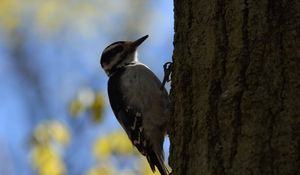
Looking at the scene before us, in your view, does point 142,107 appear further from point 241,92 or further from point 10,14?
point 10,14

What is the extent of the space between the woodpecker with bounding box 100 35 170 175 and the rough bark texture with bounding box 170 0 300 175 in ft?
6.98

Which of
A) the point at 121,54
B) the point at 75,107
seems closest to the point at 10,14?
the point at 75,107

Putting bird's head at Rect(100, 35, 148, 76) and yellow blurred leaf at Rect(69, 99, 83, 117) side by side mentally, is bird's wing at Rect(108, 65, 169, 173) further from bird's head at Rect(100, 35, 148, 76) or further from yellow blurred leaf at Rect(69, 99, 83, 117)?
yellow blurred leaf at Rect(69, 99, 83, 117)

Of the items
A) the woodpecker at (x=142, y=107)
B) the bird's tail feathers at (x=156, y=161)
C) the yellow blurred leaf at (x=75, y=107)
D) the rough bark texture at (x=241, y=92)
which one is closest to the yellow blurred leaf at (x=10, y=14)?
the yellow blurred leaf at (x=75, y=107)

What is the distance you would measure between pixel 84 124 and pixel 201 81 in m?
7.47

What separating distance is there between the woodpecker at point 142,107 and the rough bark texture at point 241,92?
83.7 inches

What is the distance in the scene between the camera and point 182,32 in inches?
129

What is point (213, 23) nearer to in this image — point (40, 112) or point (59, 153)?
point (59, 153)

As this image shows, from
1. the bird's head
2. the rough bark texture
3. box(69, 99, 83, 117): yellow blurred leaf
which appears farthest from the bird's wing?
the rough bark texture

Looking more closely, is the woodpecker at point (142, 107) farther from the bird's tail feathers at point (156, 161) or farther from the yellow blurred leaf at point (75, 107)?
the yellow blurred leaf at point (75, 107)

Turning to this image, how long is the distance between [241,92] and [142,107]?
264 cm

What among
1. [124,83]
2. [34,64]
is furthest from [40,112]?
[124,83]

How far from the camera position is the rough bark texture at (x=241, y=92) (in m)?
2.61

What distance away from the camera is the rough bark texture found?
2609 mm
